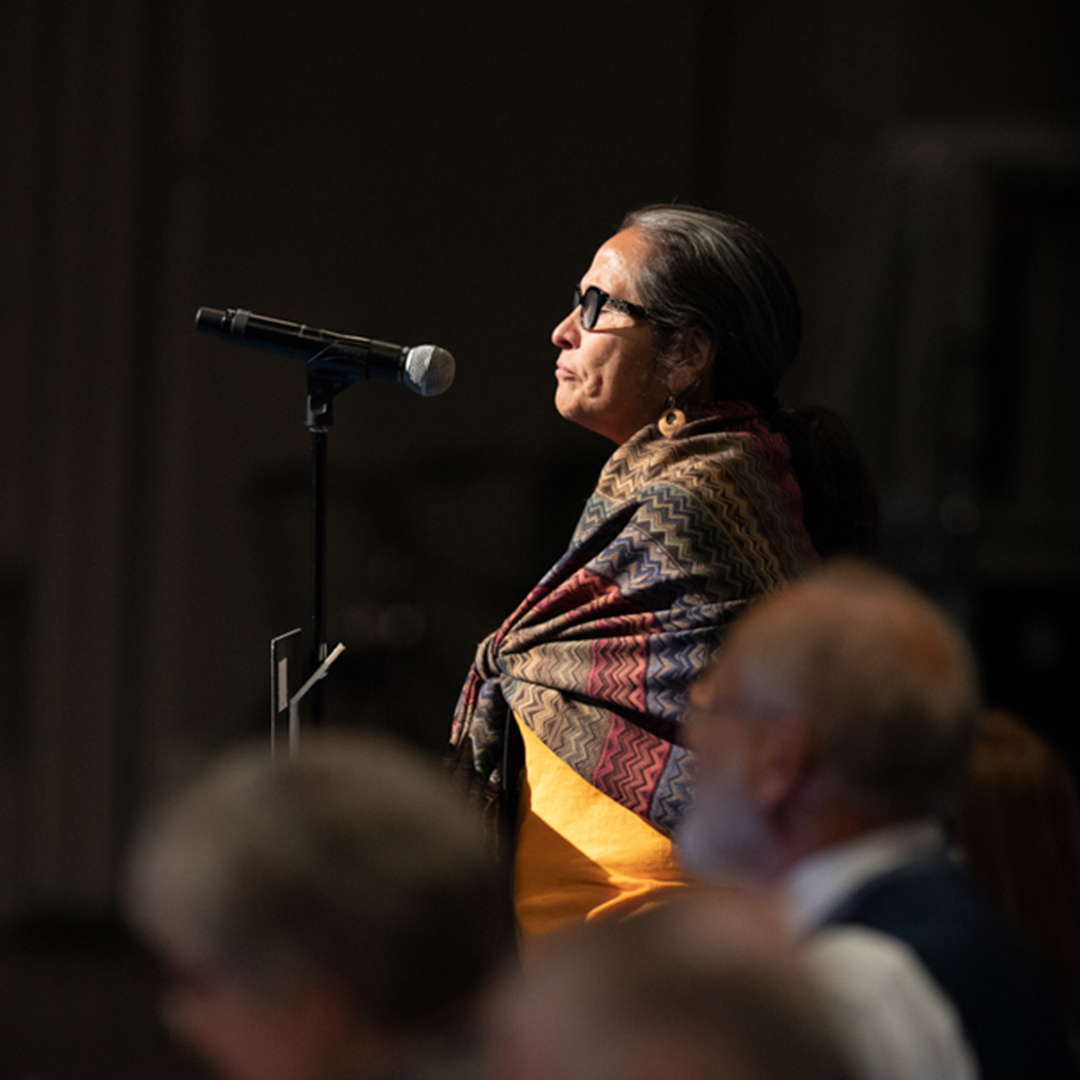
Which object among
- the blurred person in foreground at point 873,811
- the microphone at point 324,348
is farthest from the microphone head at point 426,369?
the blurred person in foreground at point 873,811

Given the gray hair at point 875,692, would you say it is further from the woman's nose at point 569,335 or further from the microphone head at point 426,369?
the woman's nose at point 569,335

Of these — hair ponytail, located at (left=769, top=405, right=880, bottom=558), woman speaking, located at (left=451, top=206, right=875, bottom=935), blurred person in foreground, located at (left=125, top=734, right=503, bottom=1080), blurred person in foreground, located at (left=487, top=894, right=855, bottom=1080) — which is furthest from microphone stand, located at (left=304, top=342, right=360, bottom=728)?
blurred person in foreground, located at (left=487, top=894, right=855, bottom=1080)

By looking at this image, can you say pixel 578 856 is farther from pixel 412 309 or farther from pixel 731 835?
pixel 412 309

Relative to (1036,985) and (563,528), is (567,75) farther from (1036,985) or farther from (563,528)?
(1036,985)

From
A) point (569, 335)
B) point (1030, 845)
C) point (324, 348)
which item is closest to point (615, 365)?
point (569, 335)

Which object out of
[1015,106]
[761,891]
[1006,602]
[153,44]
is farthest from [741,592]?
[1015,106]

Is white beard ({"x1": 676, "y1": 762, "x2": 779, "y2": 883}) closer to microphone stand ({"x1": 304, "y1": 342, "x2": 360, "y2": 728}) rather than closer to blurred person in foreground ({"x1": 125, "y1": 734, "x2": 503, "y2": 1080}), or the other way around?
blurred person in foreground ({"x1": 125, "y1": 734, "x2": 503, "y2": 1080})

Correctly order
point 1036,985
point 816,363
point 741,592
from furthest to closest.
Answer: point 816,363, point 741,592, point 1036,985

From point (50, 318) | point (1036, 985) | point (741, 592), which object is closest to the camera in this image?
point (1036, 985)

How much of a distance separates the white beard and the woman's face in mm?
959

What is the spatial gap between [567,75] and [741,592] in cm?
314

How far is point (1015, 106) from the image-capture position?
15.6 ft

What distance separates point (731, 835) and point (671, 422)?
0.96 m

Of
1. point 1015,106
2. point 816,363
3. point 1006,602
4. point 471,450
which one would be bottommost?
point 1006,602
